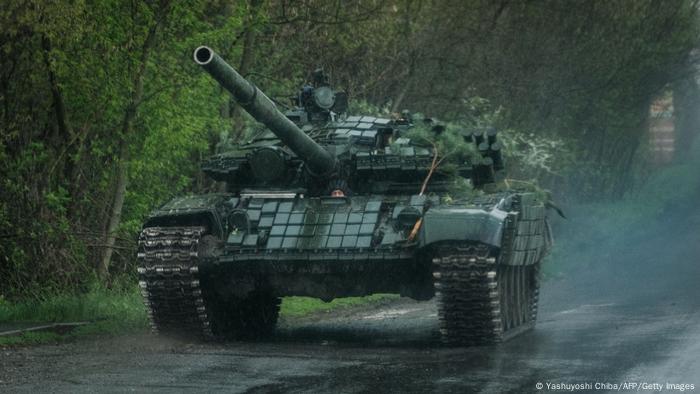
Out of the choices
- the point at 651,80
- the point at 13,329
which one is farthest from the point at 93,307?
the point at 651,80

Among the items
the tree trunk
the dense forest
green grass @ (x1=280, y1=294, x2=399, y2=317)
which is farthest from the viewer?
green grass @ (x1=280, y1=294, x2=399, y2=317)

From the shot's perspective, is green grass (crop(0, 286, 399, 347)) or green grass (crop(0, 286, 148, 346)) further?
green grass (crop(0, 286, 148, 346))

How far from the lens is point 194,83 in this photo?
2077cm

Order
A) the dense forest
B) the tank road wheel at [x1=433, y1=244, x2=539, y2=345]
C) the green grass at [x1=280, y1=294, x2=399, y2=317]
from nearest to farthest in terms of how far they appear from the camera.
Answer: the tank road wheel at [x1=433, y1=244, x2=539, y2=345] → the dense forest → the green grass at [x1=280, y1=294, x2=399, y2=317]

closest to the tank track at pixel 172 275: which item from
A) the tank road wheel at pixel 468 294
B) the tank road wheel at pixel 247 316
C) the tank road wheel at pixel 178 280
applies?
the tank road wheel at pixel 178 280

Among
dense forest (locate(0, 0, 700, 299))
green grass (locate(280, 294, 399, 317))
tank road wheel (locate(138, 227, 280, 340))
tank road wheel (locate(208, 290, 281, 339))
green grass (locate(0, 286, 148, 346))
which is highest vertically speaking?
dense forest (locate(0, 0, 700, 299))

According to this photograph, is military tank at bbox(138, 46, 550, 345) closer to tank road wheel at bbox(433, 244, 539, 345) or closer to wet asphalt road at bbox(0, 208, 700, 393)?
tank road wheel at bbox(433, 244, 539, 345)

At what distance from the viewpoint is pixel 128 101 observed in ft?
67.5

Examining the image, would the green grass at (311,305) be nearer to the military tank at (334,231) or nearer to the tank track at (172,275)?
the military tank at (334,231)

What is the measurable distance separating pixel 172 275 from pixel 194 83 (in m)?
5.25

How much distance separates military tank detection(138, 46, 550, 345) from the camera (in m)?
15.4

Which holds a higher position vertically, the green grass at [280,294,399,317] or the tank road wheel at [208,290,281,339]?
the tank road wheel at [208,290,281,339]

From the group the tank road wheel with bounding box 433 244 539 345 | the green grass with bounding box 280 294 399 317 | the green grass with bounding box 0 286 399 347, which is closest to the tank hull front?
the tank road wheel with bounding box 433 244 539 345

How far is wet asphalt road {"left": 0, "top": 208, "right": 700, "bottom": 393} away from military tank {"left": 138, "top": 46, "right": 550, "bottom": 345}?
1.74ft
